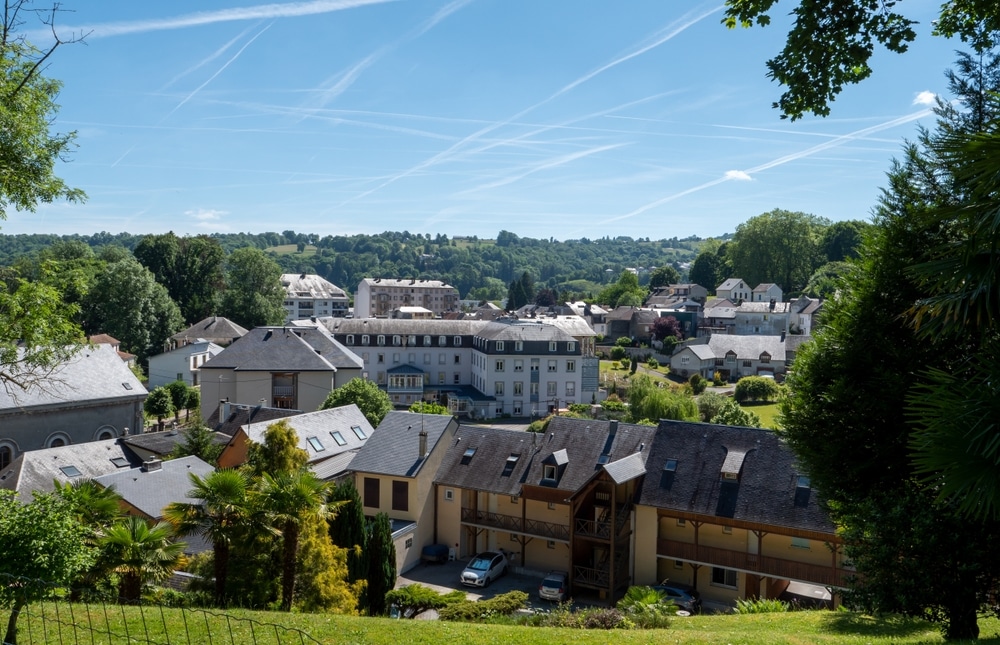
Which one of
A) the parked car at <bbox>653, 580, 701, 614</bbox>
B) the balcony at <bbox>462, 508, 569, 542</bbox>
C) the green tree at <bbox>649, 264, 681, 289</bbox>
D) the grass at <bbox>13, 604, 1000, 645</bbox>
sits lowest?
the parked car at <bbox>653, 580, 701, 614</bbox>

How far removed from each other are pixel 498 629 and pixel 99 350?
31180 mm

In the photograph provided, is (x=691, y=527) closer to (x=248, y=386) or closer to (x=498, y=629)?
(x=498, y=629)

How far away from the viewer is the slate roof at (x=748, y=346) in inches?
3002

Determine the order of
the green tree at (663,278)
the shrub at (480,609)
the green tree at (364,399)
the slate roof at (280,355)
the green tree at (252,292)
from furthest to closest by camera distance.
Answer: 1. the green tree at (663,278)
2. the green tree at (252,292)
3. the slate roof at (280,355)
4. the green tree at (364,399)
5. the shrub at (480,609)

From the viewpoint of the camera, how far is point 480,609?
18.4 meters

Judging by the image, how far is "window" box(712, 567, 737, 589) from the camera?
2455 cm

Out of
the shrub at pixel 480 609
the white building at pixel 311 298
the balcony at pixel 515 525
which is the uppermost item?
the white building at pixel 311 298

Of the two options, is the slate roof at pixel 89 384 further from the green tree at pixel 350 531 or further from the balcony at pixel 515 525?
the balcony at pixel 515 525

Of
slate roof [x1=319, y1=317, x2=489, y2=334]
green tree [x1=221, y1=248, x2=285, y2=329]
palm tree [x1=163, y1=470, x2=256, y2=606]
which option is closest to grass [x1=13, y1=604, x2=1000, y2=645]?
palm tree [x1=163, y1=470, x2=256, y2=606]

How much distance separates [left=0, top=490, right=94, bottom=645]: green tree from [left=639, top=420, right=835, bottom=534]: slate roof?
19513 millimetres

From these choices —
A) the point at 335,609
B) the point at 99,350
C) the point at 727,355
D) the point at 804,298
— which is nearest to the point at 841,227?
the point at 804,298

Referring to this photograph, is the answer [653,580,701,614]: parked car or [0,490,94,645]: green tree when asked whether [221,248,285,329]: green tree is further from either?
[0,490,94,645]: green tree

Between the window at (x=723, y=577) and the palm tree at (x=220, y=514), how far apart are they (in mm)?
16494

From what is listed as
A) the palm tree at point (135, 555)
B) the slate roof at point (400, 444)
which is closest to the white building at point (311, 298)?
the slate roof at point (400, 444)
